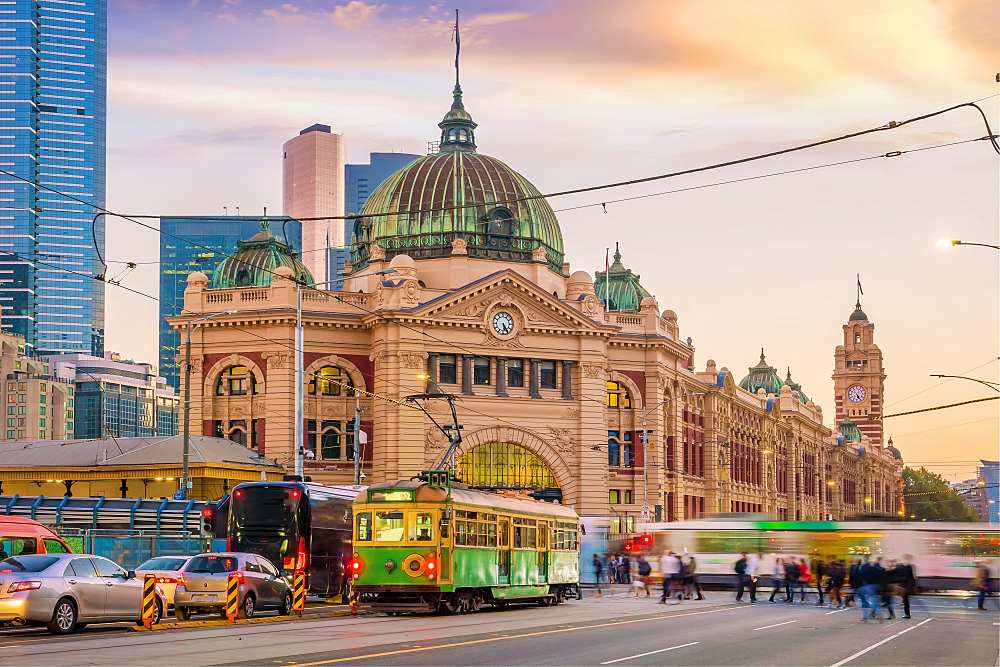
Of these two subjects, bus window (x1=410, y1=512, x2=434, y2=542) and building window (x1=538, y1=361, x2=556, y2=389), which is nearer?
bus window (x1=410, y1=512, x2=434, y2=542)

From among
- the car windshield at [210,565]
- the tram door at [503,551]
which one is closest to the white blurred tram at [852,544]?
the tram door at [503,551]

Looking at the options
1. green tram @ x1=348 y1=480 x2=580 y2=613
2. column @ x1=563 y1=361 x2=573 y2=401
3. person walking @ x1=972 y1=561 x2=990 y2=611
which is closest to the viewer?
green tram @ x1=348 y1=480 x2=580 y2=613

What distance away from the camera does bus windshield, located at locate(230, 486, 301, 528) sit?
143 feet

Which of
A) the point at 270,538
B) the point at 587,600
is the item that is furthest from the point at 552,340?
the point at 270,538

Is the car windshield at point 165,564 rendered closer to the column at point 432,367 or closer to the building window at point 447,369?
the column at point 432,367

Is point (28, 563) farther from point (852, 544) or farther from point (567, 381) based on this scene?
point (567, 381)

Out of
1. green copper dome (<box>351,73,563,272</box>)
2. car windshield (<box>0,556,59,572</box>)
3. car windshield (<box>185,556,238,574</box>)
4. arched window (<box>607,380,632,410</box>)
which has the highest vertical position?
green copper dome (<box>351,73,563,272</box>)

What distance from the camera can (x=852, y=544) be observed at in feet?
192

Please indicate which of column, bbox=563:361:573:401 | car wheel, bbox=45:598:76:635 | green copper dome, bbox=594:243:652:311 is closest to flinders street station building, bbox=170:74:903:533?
column, bbox=563:361:573:401

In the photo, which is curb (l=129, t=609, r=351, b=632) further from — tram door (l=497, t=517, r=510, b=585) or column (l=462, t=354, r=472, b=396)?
column (l=462, t=354, r=472, b=396)

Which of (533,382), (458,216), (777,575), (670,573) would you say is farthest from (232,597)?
(458,216)

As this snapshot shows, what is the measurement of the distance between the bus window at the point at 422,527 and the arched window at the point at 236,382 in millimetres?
51384

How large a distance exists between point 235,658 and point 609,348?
239 feet

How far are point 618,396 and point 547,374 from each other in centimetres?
706
